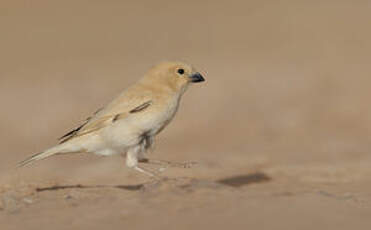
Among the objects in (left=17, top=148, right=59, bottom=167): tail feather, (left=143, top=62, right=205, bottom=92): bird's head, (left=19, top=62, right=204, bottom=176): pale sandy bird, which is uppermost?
(left=143, top=62, right=205, bottom=92): bird's head

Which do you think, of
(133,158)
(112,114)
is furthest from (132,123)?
(133,158)

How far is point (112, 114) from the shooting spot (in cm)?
970

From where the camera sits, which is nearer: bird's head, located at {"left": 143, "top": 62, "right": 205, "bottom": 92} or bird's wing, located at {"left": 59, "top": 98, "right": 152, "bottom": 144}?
bird's wing, located at {"left": 59, "top": 98, "right": 152, "bottom": 144}

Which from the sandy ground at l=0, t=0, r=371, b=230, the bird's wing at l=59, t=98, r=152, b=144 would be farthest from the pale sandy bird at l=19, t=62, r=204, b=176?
the sandy ground at l=0, t=0, r=371, b=230

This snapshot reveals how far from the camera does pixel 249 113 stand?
54.0ft

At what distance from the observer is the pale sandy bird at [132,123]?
952 cm

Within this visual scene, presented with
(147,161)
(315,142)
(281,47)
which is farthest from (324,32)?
(147,161)

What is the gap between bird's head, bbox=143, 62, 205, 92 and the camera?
9977 millimetres

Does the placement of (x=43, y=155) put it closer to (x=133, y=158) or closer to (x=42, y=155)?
(x=42, y=155)

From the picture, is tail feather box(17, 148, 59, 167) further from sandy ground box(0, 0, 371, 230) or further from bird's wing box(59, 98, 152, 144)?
sandy ground box(0, 0, 371, 230)

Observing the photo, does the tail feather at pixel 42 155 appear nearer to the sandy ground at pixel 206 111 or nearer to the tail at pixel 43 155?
the tail at pixel 43 155

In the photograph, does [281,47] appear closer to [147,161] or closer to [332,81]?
[332,81]

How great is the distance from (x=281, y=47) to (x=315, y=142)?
541 centimetres

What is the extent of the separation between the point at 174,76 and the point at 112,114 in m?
0.84
